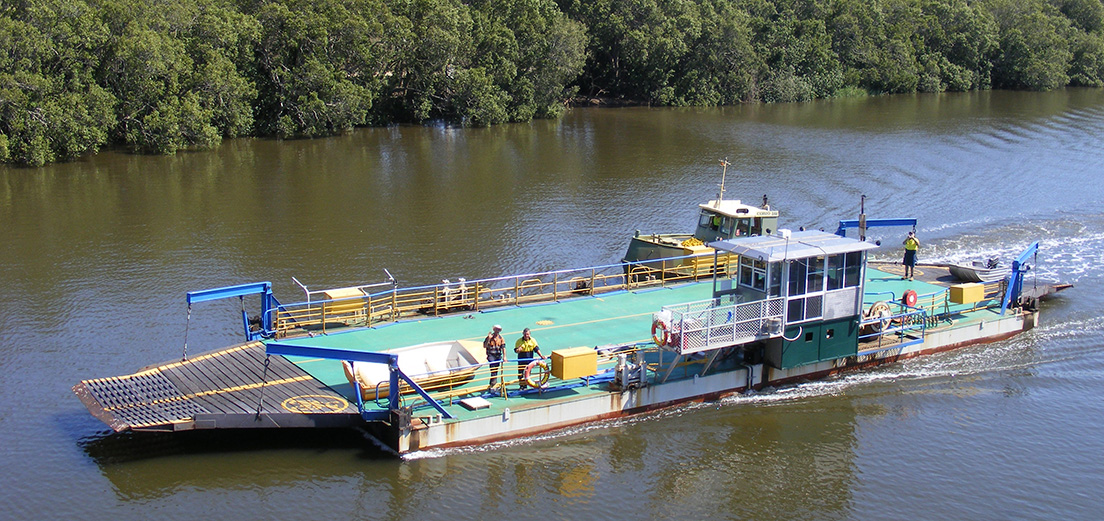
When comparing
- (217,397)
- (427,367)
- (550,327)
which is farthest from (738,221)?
(217,397)

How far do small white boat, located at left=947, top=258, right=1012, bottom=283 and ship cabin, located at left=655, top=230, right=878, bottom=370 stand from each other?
8528 mm

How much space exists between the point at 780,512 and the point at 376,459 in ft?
29.9

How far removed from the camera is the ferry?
73.7 feet

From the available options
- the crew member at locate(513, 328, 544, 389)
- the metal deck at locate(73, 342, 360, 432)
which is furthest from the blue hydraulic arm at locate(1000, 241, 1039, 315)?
the metal deck at locate(73, 342, 360, 432)

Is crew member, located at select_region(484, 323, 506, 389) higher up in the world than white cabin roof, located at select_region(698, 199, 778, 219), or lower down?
lower down

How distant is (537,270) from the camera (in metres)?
39.2

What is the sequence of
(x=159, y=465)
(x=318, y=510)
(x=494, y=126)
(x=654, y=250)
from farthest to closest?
(x=494, y=126)
(x=654, y=250)
(x=159, y=465)
(x=318, y=510)

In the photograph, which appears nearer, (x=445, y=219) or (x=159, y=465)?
(x=159, y=465)

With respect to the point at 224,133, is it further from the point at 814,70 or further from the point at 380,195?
the point at 814,70

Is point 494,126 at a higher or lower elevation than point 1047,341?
higher

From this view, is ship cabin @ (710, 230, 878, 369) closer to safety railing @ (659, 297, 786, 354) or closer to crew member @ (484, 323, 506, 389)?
safety railing @ (659, 297, 786, 354)

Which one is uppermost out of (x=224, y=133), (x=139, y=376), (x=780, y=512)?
(x=224, y=133)

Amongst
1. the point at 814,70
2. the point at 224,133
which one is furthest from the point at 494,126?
the point at 814,70

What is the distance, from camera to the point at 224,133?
2731 inches
